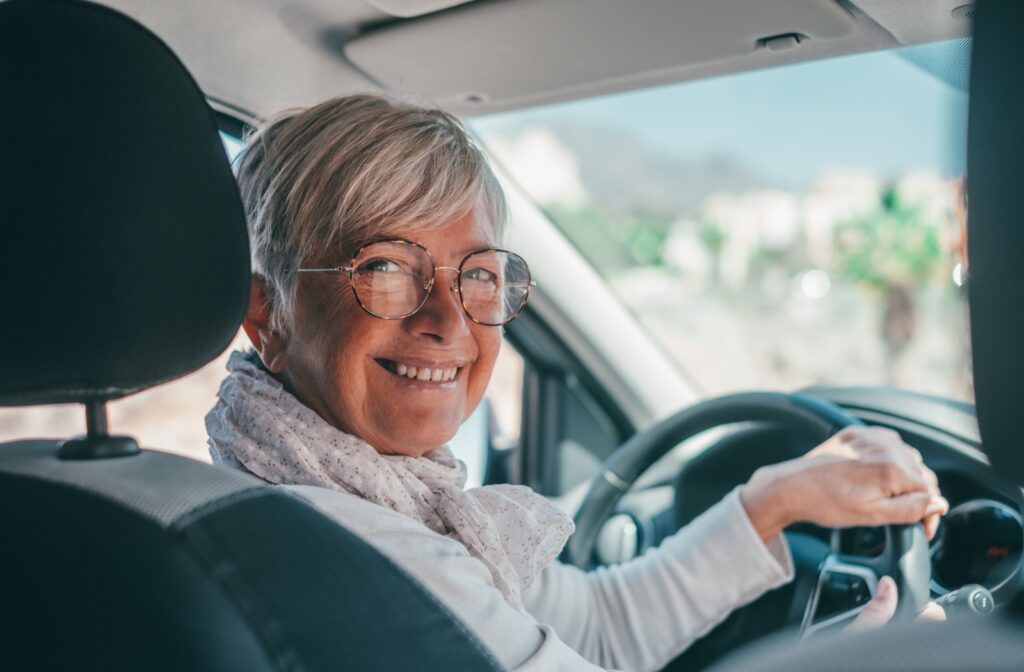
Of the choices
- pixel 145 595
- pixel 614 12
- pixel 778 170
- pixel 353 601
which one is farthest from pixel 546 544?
pixel 778 170

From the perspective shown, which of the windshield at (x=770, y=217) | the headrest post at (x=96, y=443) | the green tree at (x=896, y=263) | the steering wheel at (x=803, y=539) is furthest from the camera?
the windshield at (x=770, y=217)

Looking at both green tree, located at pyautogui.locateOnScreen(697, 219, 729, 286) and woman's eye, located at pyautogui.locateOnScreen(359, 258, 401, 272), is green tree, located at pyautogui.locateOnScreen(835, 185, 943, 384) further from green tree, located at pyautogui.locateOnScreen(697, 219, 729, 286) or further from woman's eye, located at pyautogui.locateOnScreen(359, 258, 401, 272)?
woman's eye, located at pyautogui.locateOnScreen(359, 258, 401, 272)

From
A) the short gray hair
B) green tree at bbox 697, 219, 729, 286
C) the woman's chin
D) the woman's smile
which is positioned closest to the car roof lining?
the short gray hair

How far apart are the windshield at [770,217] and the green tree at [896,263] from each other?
0.03 meters

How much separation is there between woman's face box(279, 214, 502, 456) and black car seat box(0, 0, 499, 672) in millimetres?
442

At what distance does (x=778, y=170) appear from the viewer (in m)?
26.9

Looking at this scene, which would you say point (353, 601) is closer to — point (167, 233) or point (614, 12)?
point (167, 233)

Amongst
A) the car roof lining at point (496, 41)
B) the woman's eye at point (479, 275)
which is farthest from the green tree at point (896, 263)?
the woman's eye at point (479, 275)

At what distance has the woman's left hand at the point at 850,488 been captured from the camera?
174 centimetres

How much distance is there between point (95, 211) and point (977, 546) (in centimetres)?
150

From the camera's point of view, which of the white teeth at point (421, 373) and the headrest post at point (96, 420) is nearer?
the headrest post at point (96, 420)

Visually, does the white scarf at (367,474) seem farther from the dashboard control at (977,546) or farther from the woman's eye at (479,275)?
the dashboard control at (977,546)

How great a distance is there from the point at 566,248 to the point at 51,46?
1749mm

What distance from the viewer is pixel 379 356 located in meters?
1.58
